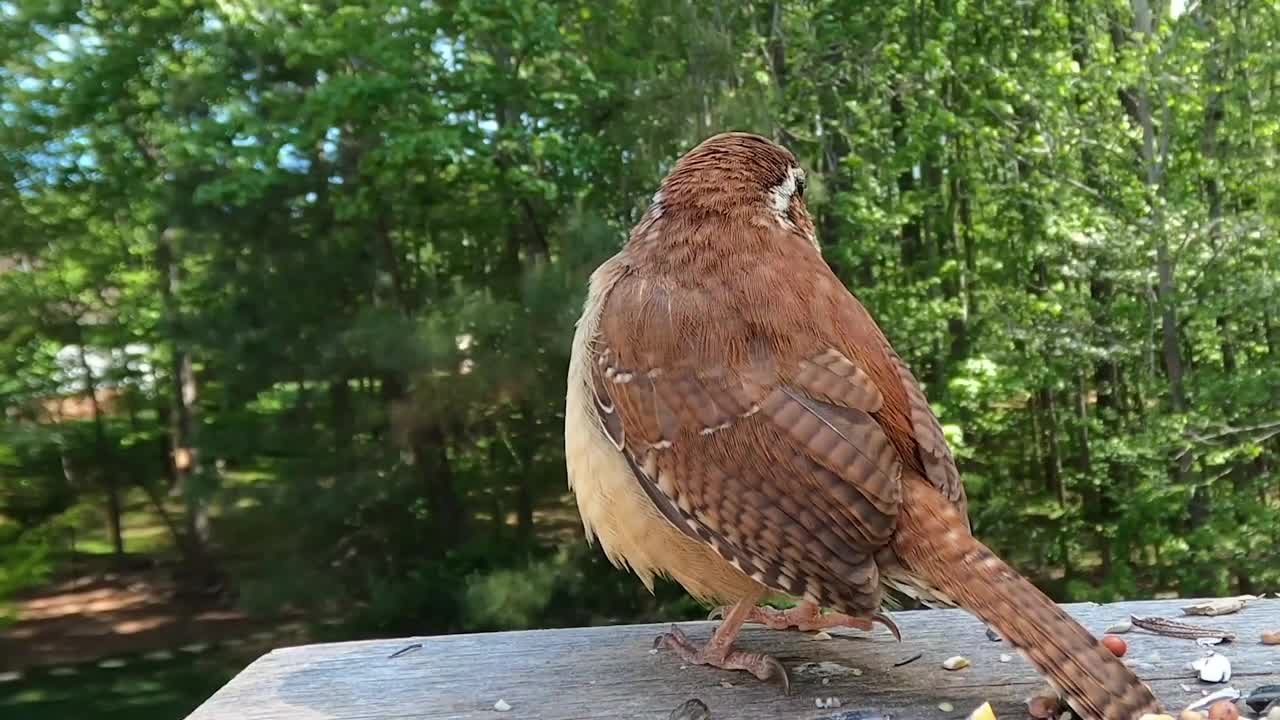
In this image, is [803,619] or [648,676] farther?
[803,619]

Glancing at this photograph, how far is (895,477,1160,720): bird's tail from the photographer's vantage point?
1201mm

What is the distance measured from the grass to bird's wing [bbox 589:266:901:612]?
735 centimetres

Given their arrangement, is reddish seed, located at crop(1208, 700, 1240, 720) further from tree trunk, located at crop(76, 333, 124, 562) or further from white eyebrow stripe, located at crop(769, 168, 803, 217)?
tree trunk, located at crop(76, 333, 124, 562)

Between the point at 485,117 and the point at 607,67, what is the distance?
1108 mm

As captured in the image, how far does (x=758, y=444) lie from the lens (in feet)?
4.95

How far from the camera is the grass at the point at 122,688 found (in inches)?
304

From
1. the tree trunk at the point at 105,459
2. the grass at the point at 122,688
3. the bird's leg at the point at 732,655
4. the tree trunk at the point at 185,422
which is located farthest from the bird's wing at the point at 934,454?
the tree trunk at the point at 105,459

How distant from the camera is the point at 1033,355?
7.29 metres

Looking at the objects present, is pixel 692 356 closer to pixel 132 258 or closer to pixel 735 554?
pixel 735 554

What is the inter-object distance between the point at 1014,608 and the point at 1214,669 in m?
0.54

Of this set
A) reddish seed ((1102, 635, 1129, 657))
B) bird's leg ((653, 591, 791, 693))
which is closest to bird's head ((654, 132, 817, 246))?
bird's leg ((653, 591, 791, 693))

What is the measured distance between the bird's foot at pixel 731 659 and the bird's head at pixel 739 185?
808 mm

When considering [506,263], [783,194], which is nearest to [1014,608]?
[783,194]

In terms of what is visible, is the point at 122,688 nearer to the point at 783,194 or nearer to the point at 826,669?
the point at 826,669
